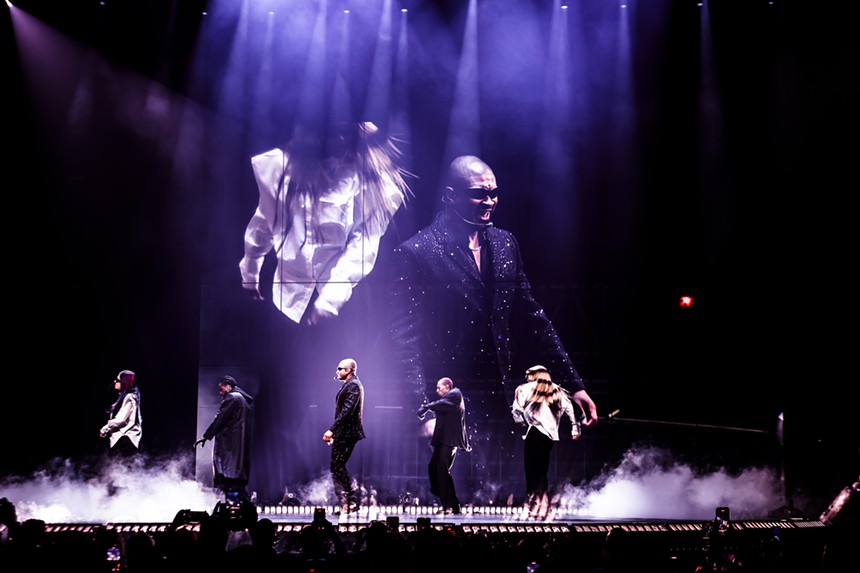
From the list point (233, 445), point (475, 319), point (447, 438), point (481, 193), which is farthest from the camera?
point (481, 193)

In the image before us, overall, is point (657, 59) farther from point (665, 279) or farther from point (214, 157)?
point (214, 157)

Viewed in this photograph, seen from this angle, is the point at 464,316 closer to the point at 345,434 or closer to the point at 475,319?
the point at 475,319

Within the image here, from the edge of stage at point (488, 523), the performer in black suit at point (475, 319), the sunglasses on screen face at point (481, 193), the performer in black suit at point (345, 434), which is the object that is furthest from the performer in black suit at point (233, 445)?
the sunglasses on screen face at point (481, 193)

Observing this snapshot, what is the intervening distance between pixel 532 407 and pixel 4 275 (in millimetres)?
8308

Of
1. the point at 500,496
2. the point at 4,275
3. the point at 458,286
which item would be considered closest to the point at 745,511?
the point at 500,496

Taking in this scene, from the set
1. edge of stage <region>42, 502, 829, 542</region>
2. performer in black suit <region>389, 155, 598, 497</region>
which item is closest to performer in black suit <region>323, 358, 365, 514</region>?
edge of stage <region>42, 502, 829, 542</region>

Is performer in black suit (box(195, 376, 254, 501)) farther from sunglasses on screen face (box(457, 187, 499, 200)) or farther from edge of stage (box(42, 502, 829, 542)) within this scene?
sunglasses on screen face (box(457, 187, 499, 200))

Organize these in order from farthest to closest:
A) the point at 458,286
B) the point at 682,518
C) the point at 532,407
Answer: the point at 458,286 < the point at 682,518 < the point at 532,407

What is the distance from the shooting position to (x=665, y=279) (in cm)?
1312

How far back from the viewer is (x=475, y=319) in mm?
13188

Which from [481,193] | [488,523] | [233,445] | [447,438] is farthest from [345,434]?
[481,193]

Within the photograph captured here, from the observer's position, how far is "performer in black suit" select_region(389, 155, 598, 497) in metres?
12.9

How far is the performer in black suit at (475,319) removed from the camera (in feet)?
42.5

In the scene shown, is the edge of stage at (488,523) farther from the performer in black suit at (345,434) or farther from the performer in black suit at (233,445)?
the performer in black suit at (233,445)
